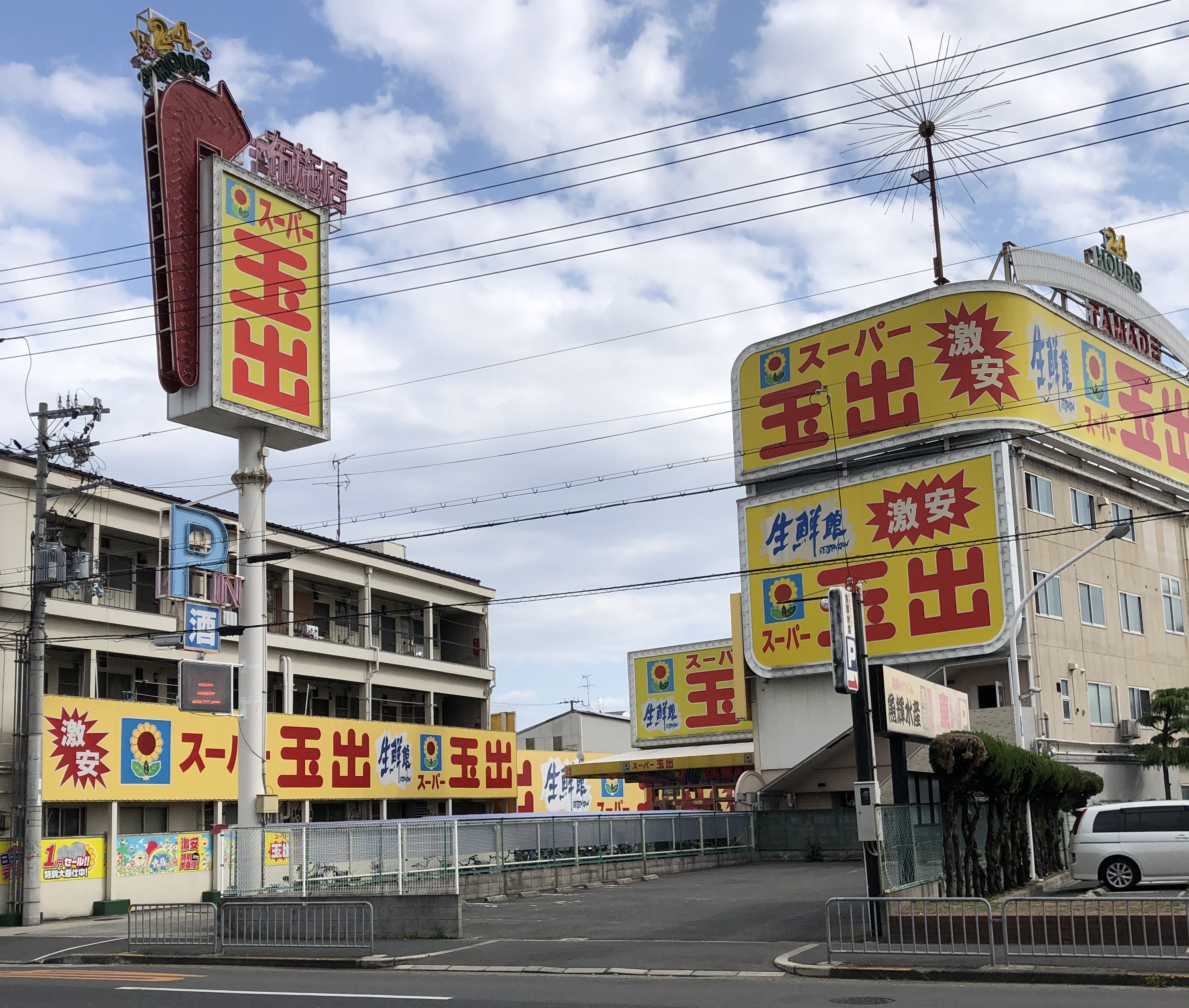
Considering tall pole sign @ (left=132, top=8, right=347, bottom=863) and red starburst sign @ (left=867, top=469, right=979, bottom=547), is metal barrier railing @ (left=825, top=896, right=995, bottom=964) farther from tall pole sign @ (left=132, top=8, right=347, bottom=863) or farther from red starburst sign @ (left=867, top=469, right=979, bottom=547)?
red starburst sign @ (left=867, top=469, right=979, bottom=547)

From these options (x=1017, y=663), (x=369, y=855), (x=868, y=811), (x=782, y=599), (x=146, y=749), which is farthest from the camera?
(x=782, y=599)

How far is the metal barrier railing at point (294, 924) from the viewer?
70.3 feet

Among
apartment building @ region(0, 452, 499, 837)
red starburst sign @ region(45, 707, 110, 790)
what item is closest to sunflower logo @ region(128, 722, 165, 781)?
apartment building @ region(0, 452, 499, 837)

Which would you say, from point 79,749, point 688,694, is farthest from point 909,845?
point 688,694

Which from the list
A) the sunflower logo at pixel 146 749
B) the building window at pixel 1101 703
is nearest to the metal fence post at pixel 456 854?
the sunflower logo at pixel 146 749

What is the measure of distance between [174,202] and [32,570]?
1010cm

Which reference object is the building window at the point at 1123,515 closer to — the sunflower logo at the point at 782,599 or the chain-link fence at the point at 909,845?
the sunflower logo at the point at 782,599

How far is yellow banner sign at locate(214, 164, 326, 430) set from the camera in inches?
1252

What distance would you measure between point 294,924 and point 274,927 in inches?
16.1

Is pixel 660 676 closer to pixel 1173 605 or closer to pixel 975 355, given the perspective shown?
pixel 975 355

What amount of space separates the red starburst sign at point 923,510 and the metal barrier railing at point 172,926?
2612 centimetres

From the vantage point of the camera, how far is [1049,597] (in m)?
40.7

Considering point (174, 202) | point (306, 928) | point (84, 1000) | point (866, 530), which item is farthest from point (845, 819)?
point (84, 1000)

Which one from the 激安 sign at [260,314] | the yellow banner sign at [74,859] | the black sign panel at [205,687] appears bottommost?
the yellow banner sign at [74,859]
